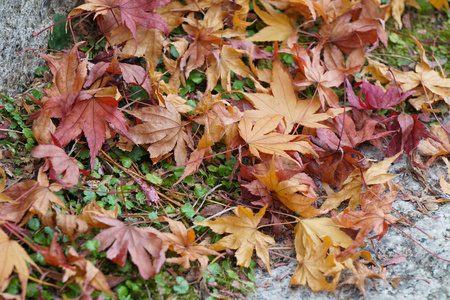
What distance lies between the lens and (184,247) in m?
1.37

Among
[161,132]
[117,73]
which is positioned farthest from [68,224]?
[117,73]

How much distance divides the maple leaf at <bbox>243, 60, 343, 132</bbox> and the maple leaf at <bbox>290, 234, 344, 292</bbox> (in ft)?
1.72

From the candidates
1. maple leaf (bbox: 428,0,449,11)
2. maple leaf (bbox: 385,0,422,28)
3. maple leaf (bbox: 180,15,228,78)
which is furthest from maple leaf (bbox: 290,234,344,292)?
maple leaf (bbox: 428,0,449,11)

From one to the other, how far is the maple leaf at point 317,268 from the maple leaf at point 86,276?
2.00ft

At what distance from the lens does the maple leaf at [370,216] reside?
1.39 metres

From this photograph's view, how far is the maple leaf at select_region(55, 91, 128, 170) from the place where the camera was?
4.82 feet

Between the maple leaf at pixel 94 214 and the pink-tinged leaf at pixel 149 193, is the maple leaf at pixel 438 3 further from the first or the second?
the maple leaf at pixel 94 214

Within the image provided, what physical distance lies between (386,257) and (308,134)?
0.60 metres

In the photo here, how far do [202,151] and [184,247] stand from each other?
0.40 meters

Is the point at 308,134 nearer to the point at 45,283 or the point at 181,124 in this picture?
the point at 181,124

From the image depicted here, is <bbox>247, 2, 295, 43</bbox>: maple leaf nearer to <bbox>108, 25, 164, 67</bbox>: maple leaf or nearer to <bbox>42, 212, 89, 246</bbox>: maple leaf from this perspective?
<bbox>108, 25, 164, 67</bbox>: maple leaf

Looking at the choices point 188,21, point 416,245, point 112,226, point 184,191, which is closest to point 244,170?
point 184,191

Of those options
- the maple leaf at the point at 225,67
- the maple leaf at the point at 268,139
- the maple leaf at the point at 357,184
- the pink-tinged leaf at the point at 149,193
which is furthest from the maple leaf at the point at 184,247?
the maple leaf at the point at 225,67

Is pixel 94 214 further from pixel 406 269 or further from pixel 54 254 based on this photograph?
pixel 406 269
